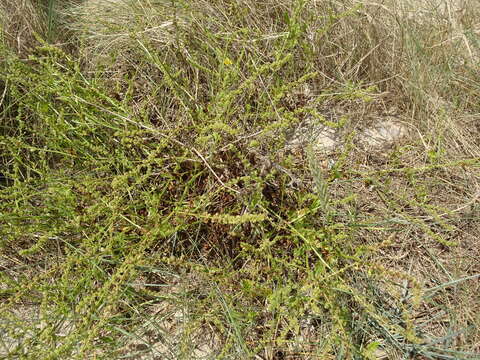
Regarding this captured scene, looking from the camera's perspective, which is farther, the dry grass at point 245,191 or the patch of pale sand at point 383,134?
the patch of pale sand at point 383,134

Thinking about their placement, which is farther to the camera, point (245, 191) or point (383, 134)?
point (383, 134)

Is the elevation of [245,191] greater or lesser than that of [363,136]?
greater

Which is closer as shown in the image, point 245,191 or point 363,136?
point 245,191

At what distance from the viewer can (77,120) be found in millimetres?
2133

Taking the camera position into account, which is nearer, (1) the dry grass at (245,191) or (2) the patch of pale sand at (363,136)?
(1) the dry grass at (245,191)

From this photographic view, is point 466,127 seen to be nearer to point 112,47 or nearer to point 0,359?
point 112,47

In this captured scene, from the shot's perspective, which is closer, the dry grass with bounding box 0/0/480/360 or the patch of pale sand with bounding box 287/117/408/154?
the dry grass with bounding box 0/0/480/360

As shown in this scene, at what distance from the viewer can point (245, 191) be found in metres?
1.84

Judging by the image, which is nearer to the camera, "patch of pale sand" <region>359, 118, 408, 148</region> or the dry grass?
the dry grass

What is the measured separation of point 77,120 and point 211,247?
3.16 ft

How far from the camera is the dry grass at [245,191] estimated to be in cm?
171

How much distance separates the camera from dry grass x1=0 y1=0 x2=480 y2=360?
1711 millimetres

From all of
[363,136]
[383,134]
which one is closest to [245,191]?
[363,136]

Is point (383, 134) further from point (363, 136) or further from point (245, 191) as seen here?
point (245, 191)
